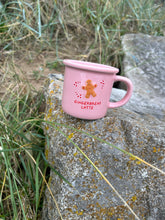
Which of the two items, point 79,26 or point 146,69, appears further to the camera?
point 79,26

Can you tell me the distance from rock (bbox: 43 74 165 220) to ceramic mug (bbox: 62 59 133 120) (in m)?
0.07

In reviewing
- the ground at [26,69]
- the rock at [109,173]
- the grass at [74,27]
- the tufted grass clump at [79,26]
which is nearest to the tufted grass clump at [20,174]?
the rock at [109,173]

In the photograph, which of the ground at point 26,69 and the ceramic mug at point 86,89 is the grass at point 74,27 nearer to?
the ground at point 26,69

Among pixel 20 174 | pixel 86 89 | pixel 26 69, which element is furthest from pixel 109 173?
pixel 26 69

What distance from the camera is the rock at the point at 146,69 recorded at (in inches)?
55.2

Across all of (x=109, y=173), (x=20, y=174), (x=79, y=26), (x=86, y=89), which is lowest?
(x=20, y=174)

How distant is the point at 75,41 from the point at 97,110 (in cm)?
157

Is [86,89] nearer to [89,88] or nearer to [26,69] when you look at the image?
[89,88]

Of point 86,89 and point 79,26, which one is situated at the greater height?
point 79,26

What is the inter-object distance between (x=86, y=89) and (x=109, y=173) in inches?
13.7

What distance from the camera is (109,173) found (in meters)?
0.88

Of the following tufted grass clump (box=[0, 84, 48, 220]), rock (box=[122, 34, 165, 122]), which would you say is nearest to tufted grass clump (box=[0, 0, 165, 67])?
rock (box=[122, 34, 165, 122])

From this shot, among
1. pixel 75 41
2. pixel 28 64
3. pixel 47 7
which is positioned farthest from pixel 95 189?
pixel 47 7

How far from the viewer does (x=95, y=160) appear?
2.93 ft
